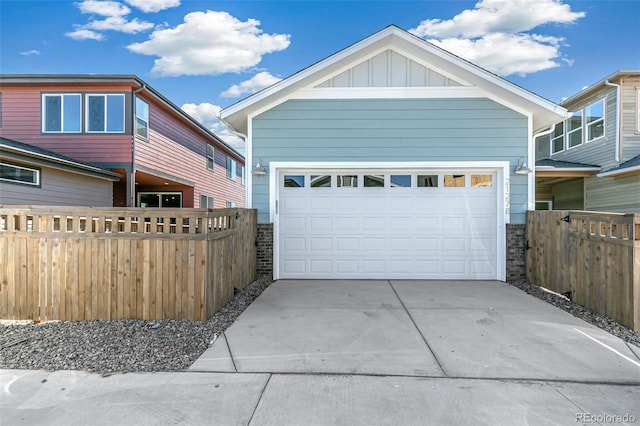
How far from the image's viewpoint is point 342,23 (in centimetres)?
920

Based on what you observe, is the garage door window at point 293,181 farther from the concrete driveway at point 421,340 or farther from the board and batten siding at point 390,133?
the concrete driveway at point 421,340

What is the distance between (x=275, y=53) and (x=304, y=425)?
36.6 feet

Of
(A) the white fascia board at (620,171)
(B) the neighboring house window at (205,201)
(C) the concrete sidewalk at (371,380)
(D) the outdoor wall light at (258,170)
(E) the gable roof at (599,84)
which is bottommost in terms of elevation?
(C) the concrete sidewalk at (371,380)

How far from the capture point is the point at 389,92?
6.85m

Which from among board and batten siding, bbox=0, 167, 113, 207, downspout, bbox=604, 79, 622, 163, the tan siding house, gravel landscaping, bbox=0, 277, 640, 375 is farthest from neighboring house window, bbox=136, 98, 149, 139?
downspout, bbox=604, 79, 622, 163

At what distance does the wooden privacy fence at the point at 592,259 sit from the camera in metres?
3.98

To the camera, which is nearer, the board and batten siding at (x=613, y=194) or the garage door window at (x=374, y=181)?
the garage door window at (x=374, y=181)

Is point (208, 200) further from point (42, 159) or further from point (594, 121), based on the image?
point (594, 121)

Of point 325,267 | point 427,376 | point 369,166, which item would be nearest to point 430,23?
point 369,166

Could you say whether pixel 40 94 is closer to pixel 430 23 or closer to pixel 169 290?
pixel 169 290

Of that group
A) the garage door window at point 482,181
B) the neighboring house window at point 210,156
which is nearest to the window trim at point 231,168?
the neighboring house window at point 210,156

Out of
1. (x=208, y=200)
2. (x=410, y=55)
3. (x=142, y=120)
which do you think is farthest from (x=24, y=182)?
(x=410, y=55)

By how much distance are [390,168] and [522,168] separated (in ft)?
8.82

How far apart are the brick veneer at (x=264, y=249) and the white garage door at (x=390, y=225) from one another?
0.65 ft
